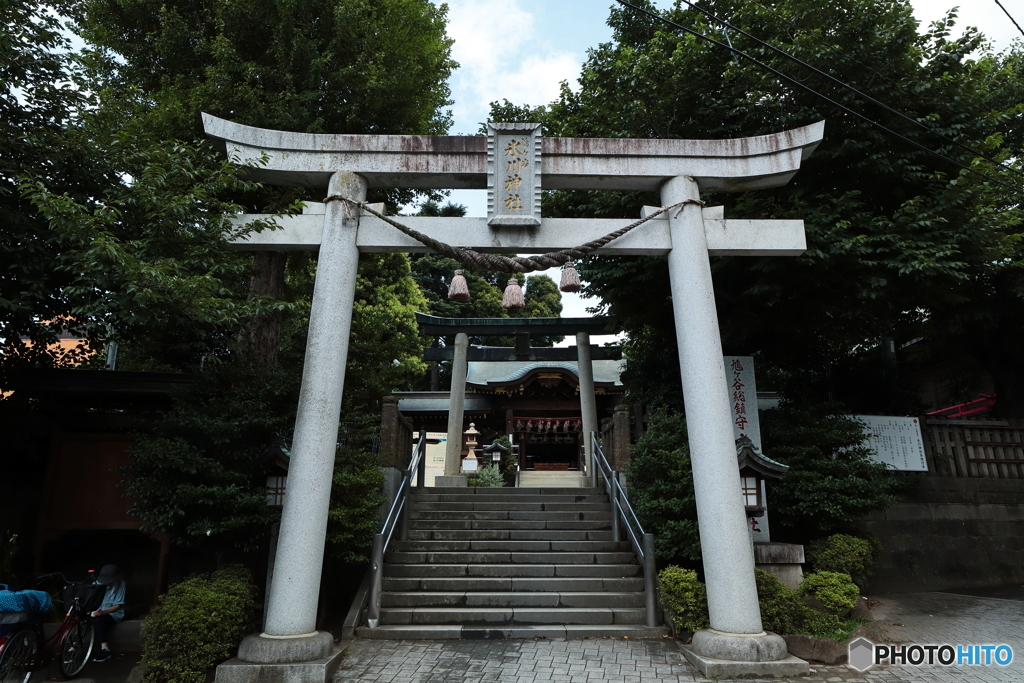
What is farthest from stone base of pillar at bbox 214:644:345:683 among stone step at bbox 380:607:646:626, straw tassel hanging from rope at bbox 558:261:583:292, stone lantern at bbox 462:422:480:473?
stone lantern at bbox 462:422:480:473

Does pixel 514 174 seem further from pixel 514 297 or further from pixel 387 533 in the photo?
pixel 387 533

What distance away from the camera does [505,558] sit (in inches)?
336

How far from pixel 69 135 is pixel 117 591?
210 inches

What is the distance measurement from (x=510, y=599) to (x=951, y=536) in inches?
314

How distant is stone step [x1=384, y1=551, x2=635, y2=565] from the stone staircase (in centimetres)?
1

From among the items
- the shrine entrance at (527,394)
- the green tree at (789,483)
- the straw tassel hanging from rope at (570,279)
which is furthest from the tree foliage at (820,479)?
the shrine entrance at (527,394)

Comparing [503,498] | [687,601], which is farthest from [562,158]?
[503,498]

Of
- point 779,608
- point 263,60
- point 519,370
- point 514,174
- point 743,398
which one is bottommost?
point 779,608

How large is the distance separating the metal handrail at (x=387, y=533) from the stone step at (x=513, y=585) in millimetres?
332

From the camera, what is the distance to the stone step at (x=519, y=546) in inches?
348

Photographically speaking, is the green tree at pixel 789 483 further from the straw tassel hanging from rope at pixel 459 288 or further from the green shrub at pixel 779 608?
the straw tassel hanging from rope at pixel 459 288

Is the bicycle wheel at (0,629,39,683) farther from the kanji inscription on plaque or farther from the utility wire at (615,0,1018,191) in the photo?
the utility wire at (615,0,1018,191)

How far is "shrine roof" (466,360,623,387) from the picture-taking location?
18734mm

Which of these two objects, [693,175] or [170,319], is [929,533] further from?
[170,319]
